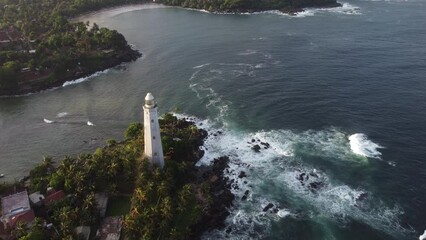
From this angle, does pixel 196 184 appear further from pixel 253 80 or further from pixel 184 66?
pixel 184 66

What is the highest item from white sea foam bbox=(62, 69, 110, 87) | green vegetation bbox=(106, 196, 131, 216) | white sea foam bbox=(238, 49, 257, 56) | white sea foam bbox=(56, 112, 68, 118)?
white sea foam bbox=(238, 49, 257, 56)

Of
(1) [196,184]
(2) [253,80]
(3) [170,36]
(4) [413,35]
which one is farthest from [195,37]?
(1) [196,184]

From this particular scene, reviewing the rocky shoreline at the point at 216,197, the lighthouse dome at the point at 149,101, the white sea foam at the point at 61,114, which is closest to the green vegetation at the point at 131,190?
the rocky shoreline at the point at 216,197

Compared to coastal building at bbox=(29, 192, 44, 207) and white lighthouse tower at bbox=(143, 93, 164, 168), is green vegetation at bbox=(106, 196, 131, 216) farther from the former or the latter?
coastal building at bbox=(29, 192, 44, 207)

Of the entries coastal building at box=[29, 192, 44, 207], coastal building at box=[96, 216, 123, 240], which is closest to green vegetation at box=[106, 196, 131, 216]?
coastal building at box=[96, 216, 123, 240]

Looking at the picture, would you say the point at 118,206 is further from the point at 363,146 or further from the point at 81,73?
the point at 81,73

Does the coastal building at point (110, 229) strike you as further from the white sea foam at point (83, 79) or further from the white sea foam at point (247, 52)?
the white sea foam at point (247, 52)
